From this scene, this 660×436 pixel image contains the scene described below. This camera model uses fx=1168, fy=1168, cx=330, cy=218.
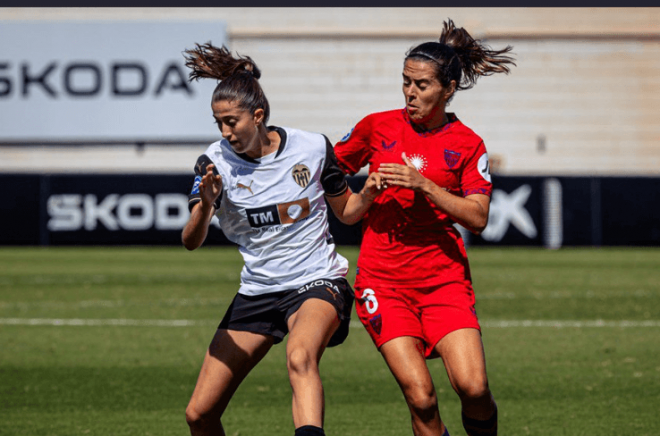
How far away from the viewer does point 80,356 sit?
1025 cm

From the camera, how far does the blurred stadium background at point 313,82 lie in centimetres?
3788

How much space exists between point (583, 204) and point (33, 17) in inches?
855

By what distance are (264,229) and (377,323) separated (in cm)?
74

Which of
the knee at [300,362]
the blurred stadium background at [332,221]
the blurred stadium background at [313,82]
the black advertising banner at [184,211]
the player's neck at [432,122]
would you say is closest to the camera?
the knee at [300,362]

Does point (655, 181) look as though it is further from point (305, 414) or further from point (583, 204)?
point (305, 414)

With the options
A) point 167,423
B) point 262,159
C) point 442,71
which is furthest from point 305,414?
point 167,423

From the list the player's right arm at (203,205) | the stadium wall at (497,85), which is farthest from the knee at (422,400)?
the stadium wall at (497,85)

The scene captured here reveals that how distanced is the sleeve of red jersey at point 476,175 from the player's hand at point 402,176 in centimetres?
40

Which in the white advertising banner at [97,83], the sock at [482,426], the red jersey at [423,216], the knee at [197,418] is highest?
the red jersey at [423,216]

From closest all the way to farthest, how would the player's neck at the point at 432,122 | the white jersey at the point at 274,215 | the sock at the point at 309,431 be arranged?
the sock at the point at 309,431 < the white jersey at the point at 274,215 < the player's neck at the point at 432,122

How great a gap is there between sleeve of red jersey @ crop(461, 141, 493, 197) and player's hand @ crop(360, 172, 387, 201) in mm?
444

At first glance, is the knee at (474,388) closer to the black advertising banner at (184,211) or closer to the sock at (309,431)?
the sock at (309,431)

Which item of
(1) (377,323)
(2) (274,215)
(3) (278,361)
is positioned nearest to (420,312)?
(1) (377,323)

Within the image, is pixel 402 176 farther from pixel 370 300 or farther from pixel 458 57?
pixel 458 57
